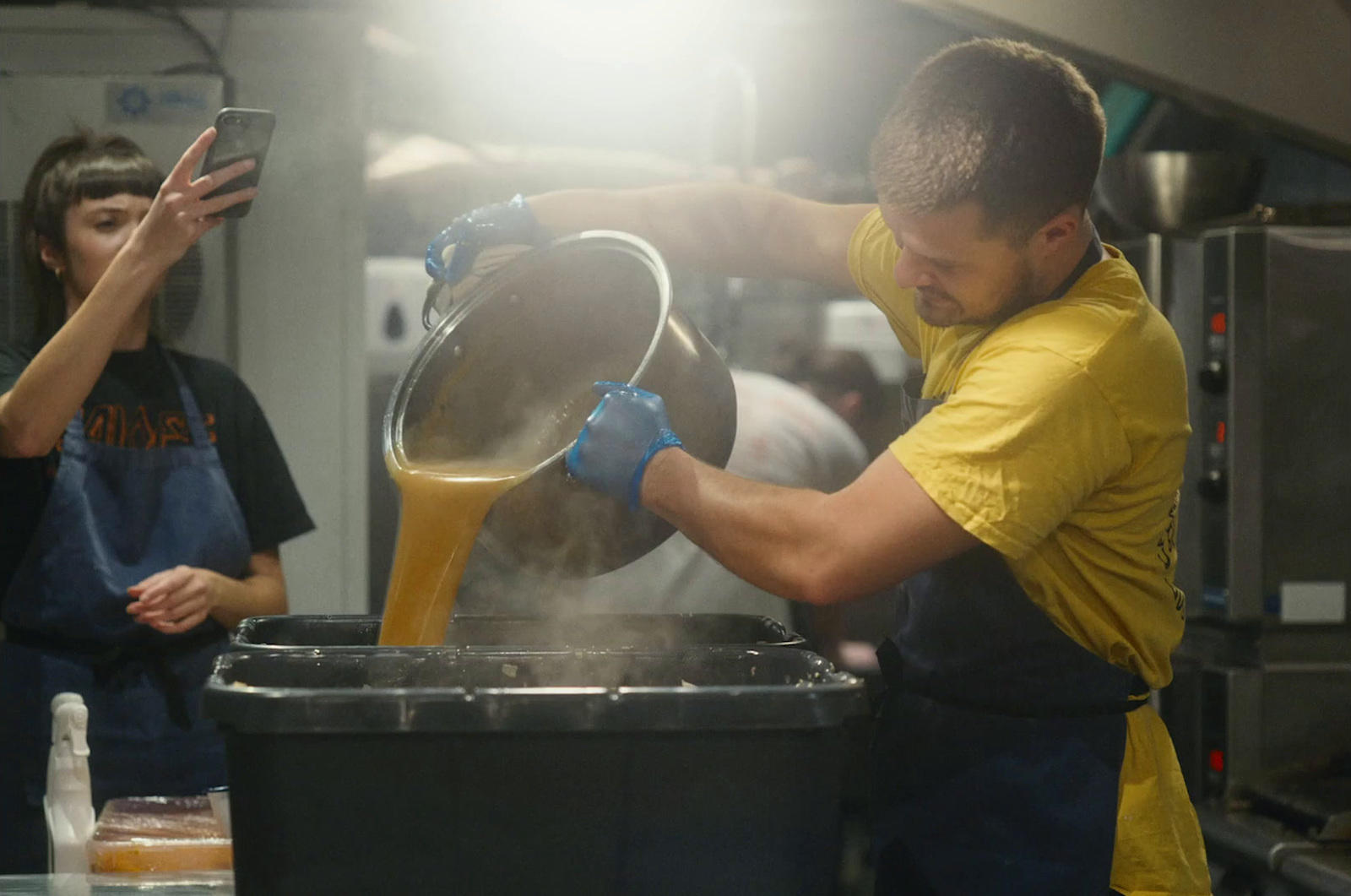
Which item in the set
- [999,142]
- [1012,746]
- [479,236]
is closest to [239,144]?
[479,236]

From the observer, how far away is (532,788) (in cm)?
116

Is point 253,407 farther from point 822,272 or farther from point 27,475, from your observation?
point 822,272

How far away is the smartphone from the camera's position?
1.94 m

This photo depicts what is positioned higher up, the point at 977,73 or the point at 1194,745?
the point at 977,73

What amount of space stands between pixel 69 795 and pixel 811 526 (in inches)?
34.5

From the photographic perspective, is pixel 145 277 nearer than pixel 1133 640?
No

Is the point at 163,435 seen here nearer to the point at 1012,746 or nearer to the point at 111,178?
the point at 111,178

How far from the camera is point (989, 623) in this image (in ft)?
5.21

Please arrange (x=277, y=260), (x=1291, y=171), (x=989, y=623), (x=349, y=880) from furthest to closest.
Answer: (x=1291, y=171) → (x=277, y=260) → (x=989, y=623) → (x=349, y=880)

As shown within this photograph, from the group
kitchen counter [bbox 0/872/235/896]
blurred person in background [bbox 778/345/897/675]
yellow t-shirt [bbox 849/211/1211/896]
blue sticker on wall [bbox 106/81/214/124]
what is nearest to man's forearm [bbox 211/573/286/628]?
kitchen counter [bbox 0/872/235/896]

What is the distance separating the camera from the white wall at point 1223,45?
2.74 m

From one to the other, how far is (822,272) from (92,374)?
1.05m

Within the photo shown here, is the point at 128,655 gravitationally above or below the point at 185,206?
below

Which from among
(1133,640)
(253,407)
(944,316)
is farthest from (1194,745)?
(253,407)
